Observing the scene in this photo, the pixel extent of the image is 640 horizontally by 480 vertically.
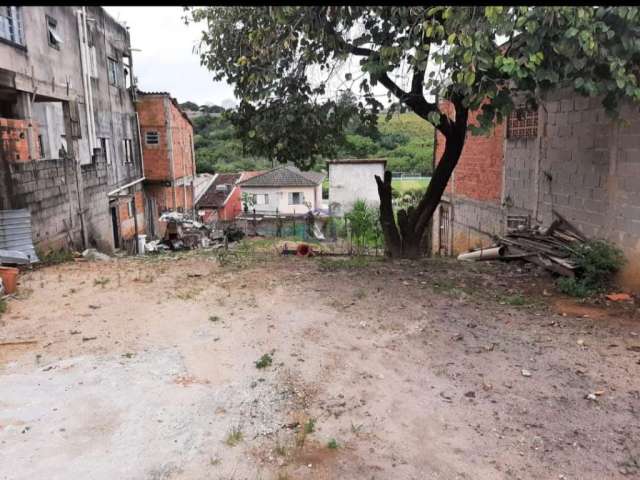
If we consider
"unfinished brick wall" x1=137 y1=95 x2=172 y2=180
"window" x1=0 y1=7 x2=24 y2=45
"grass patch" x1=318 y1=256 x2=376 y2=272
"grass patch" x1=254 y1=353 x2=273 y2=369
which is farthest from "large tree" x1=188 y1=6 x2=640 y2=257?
"unfinished brick wall" x1=137 y1=95 x2=172 y2=180

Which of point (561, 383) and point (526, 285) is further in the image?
point (526, 285)

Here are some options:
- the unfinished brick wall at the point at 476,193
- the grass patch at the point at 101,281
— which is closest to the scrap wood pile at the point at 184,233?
the unfinished brick wall at the point at 476,193

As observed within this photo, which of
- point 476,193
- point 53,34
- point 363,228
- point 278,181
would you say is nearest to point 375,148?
point 278,181

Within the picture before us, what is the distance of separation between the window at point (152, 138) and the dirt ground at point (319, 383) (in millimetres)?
16448

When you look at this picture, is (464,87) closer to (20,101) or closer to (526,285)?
(526,285)

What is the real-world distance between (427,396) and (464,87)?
3.42 metres

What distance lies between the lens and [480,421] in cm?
360

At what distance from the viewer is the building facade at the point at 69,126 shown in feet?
30.9

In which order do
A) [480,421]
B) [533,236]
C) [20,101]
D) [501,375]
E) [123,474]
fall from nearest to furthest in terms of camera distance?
1. [123,474]
2. [480,421]
3. [501,375]
4. [533,236]
5. [20,101]

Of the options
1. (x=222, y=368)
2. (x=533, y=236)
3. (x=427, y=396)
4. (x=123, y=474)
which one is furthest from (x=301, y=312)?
(x=533, y=236)

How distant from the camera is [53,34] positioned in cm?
1366

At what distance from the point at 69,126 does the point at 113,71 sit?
858 centimetres

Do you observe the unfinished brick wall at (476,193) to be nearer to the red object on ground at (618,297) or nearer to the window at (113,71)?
the red object on ground at (618,297)

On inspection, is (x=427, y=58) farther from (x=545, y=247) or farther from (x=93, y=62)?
(x=93, y=62)
